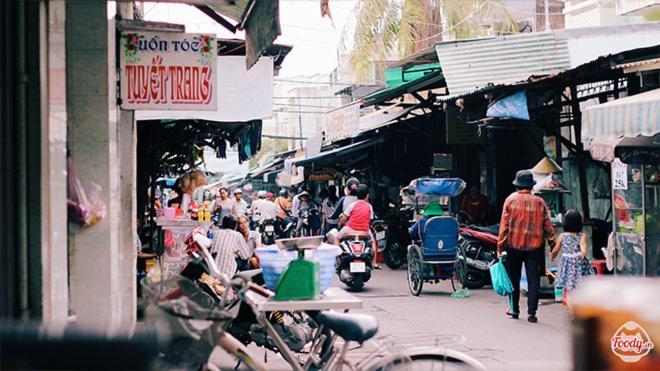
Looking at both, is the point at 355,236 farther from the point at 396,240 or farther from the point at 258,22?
the point at 258,22

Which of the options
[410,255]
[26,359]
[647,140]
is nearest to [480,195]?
[410,255]

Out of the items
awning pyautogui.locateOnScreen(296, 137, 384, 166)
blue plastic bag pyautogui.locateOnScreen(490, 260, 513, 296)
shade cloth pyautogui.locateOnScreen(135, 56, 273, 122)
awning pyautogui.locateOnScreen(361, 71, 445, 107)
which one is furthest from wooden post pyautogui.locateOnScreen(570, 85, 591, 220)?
awning pyautogui.locateOnScreen(296, 137, 384, 166)

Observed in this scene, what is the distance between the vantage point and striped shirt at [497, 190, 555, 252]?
10703mm

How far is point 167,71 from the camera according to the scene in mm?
Answer: 8672

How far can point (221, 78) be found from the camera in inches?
475

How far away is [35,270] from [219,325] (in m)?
1.49

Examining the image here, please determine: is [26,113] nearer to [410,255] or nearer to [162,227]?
[162,227]

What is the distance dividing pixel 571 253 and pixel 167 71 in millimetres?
5017

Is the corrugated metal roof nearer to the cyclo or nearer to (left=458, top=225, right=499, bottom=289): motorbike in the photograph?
(left=458, top=225, right=499, bottom=289): motorbike

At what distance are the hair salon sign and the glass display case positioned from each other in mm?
5641

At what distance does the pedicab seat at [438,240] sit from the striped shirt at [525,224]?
262cm

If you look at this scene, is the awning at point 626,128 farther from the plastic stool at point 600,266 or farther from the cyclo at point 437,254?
the cyclo at point 437,254

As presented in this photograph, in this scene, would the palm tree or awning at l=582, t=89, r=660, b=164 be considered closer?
awning at l=582, t=89, r=660, b=164

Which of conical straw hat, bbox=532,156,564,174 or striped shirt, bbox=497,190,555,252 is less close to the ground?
conical straw hat, bbox=532,156,564,174
